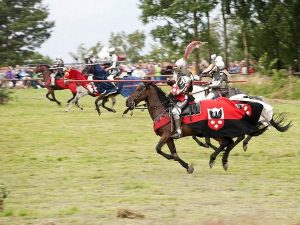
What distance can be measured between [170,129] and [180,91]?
767 mm

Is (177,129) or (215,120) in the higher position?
(215,120)

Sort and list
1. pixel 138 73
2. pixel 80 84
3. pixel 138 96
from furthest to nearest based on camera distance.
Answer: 1. pixel 138 73
2. pixel 80 84
3. pixel 138 96

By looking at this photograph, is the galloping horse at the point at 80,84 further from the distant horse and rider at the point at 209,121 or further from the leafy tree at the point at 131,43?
the leafy tree at the point at 131,43

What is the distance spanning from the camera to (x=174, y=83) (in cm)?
1466

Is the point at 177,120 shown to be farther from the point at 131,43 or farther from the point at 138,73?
the point at 131,43

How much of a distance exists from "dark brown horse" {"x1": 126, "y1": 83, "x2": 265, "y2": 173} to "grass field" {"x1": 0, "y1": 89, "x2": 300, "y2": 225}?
A: 0.35m

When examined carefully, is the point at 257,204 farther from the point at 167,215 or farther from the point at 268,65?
the point at 268,65

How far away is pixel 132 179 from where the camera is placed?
13.7 m

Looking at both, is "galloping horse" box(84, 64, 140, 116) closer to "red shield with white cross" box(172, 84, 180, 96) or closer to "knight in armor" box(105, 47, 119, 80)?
"knight in armor" box(105, 47, 119, 80)

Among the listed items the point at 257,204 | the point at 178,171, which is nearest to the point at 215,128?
the point at 178,171

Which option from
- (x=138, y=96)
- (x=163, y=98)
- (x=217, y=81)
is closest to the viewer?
(x=163, y=98)

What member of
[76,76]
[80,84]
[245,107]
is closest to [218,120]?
[245,107]

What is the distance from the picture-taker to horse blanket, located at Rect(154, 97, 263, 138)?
1416 centimetres

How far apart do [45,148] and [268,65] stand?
22807 millimetres
